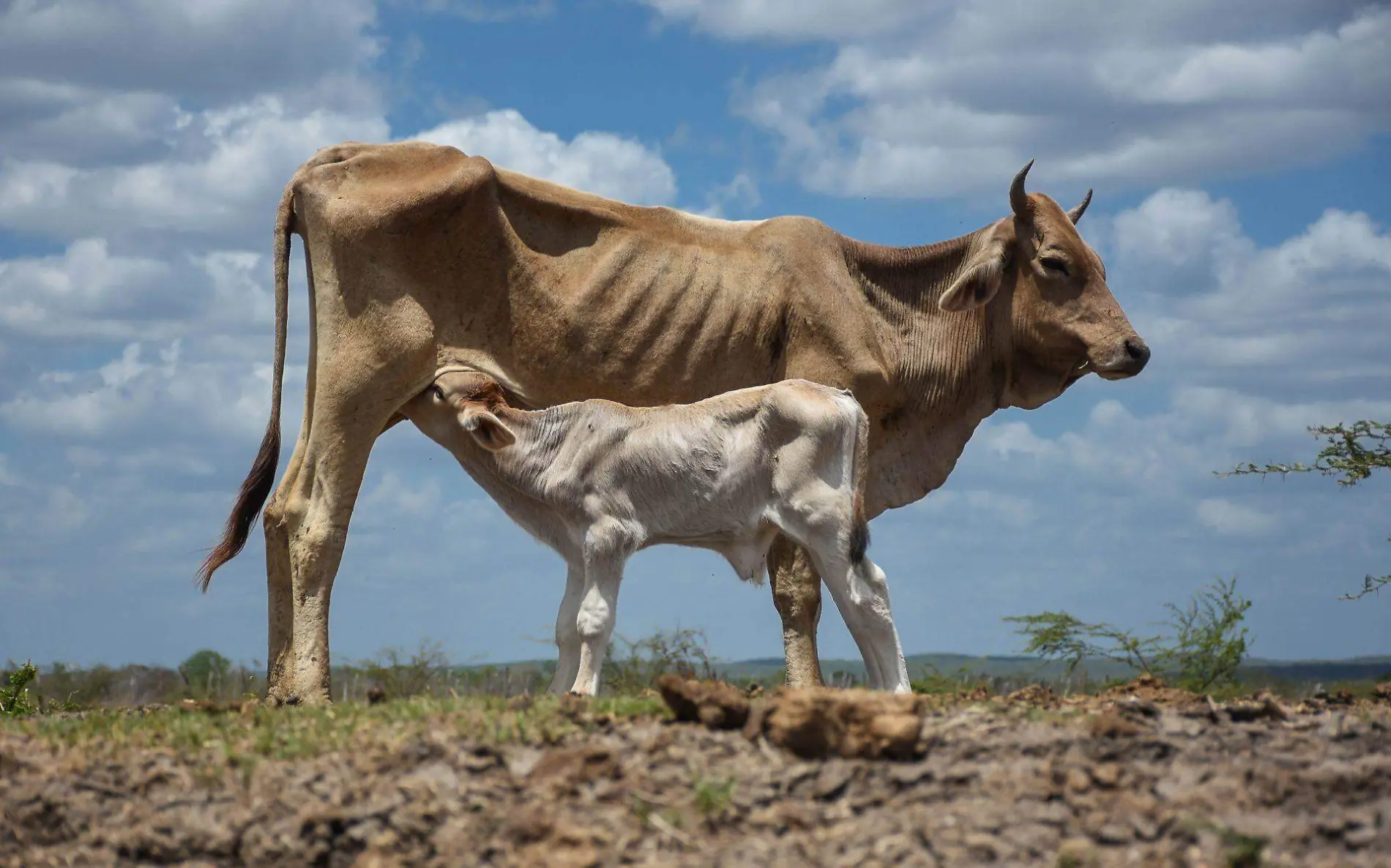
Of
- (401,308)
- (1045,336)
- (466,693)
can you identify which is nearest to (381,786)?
(466,693)

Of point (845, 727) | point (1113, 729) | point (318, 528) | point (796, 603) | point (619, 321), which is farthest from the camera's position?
point (619, 321)

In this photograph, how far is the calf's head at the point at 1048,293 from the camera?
14.0m

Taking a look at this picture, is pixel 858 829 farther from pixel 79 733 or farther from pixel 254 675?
pixel 254 675

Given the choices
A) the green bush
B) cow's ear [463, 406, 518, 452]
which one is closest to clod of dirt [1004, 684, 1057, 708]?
cow's ear [463, 406, 518, 452]

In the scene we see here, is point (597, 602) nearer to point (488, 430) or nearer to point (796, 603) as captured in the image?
point (488, 430)

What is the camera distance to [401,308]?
12672 millimetres

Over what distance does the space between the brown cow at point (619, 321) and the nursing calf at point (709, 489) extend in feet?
6.98

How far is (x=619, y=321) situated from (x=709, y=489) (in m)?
3.09

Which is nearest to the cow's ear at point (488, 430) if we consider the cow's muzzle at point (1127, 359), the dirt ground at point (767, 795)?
the dirt ground at point (767, 795)

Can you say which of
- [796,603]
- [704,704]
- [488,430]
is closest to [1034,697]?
[796,603]

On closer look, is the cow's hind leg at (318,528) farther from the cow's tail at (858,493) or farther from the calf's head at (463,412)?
the cow's tail at (858,493)

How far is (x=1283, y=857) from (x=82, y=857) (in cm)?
547

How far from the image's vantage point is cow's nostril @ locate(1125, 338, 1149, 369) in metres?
13.9

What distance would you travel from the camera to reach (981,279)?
1400cm
